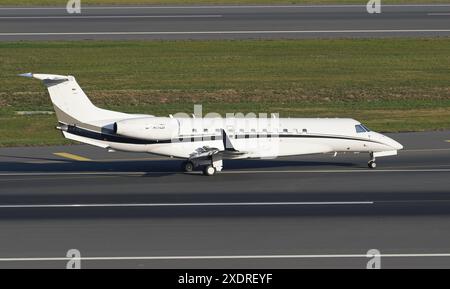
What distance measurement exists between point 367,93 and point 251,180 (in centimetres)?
2284

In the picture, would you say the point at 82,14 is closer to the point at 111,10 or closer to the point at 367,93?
the point at 111,10

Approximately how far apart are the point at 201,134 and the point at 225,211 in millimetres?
7137

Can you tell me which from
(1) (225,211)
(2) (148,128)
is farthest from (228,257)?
(2) (148,128)

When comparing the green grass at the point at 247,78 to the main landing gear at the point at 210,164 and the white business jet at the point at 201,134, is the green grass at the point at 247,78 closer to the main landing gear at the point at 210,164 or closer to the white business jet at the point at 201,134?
the white business jet at the point at 201,134

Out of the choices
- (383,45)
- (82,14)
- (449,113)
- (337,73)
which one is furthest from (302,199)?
(82,14)

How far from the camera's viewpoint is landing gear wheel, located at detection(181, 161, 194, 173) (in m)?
35.6

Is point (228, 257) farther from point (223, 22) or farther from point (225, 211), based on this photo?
point (223, 22)

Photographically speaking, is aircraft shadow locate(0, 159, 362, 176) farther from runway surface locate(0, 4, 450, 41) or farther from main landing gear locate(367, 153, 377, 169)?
runway surface locate(0, 4, 450, 41)

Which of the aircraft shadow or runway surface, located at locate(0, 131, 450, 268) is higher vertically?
the aircraft shadow

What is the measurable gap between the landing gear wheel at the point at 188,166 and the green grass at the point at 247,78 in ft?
36.2

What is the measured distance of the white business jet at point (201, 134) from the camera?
111 feet

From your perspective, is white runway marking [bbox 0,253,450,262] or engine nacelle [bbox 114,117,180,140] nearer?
white runway marking [bbox 0,253,450,262]

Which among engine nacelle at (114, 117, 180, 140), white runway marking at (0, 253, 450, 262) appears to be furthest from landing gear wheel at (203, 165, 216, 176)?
white runway marking at (0, 253, 450, 262)

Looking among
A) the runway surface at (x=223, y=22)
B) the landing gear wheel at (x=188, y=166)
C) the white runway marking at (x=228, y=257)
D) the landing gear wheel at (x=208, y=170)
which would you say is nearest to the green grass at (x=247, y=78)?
the runway surface at (x=223, y=22)
